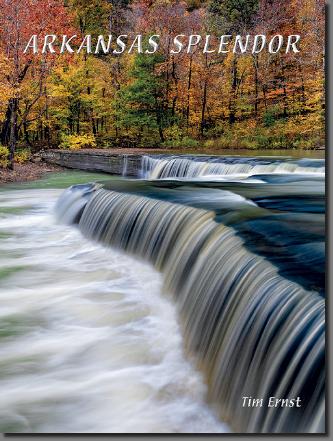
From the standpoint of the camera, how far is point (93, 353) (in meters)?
4.07

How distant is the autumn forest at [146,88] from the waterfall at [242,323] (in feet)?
33.3

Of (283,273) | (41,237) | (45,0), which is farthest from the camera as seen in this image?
(45,0)

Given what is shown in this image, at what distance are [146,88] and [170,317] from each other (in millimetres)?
17631

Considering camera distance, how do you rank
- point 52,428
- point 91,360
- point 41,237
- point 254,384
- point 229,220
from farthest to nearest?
point 41,237 → point 229,220 → point 91,360 → point 52,428 → point 254,384

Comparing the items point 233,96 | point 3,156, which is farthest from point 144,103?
point 3,156

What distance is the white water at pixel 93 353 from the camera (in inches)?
124

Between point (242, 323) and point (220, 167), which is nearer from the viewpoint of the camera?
point (242, 323)

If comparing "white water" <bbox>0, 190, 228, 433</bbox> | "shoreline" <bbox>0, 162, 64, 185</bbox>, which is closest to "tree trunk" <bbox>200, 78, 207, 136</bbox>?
"shoreline" <bbox>0, 162, 64, 185</bbox>

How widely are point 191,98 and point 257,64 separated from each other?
124 inches

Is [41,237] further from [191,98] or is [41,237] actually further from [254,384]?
[191,98]

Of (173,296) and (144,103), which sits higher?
(144,103)

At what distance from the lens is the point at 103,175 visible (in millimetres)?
16656

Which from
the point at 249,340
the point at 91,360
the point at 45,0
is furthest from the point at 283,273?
the point at 45,0

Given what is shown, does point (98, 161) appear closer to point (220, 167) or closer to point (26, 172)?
point (26, 172)
